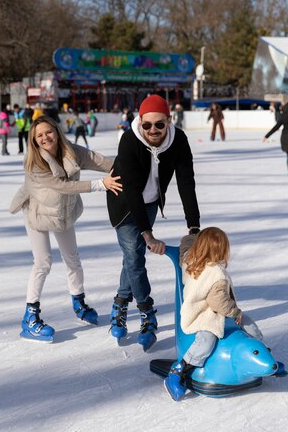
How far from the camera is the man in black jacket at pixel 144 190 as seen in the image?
2912mm

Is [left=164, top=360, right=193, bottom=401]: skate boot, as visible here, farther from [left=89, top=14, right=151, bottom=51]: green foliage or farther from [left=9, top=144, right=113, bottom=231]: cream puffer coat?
[left=89, top=14, right=151, bottom=51]: green foliage

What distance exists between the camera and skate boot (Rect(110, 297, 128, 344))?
3270 mm

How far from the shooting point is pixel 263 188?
29.3ft

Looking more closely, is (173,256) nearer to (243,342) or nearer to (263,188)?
(243,342)

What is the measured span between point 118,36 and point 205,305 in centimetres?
4249

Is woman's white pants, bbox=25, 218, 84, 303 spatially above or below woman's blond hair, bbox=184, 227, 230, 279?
below

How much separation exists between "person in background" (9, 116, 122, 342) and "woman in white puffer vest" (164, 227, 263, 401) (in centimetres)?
64

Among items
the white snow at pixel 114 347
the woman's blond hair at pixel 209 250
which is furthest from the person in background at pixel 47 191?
the woman's blond hair at pixel 209 250

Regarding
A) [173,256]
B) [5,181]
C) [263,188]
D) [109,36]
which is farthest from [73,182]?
[109,36]


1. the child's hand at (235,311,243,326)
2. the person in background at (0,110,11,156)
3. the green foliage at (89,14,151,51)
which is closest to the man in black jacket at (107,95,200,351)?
the child's hand at (235,311,243,326)

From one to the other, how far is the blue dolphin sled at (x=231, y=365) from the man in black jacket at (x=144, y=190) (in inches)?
18.4

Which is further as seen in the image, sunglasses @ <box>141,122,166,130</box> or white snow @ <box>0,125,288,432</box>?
sunglasses @ <box>141,122,166,130</box>

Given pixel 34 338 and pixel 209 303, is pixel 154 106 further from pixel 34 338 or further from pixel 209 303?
pixel 34 338

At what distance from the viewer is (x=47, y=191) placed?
10.8 ft
